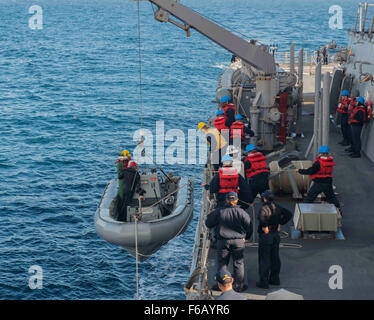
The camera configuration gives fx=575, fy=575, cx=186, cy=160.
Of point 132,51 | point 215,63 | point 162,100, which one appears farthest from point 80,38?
point 162,100

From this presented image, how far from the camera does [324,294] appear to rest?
901cm

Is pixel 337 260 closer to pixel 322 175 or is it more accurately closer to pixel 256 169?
pixel 322 175

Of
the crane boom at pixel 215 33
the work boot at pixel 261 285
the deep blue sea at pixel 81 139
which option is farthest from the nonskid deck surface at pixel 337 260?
the deep blue sea at pixel 81 139

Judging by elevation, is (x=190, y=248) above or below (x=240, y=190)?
below

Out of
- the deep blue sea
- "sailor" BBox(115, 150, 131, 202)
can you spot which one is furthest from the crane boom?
"sailor" BBox(115, 150, 131, 202)

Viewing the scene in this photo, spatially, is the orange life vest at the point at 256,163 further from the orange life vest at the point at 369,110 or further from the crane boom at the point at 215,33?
the orange life vest at the point at 369,110

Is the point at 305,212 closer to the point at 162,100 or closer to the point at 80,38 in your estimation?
the point at 162,100

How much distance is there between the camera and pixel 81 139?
111 ft

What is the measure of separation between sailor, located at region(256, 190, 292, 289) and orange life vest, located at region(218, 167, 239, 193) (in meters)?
1.12

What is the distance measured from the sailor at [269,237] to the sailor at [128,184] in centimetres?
627

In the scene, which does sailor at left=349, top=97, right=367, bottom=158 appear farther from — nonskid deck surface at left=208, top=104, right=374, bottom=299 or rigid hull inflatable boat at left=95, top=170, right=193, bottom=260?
rigid hull inflatable boat at left=95, top=170, right=193, bottom=260

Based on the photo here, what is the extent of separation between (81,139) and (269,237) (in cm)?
2599

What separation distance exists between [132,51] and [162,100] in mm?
33617

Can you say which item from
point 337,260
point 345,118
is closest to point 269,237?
point 337,260
